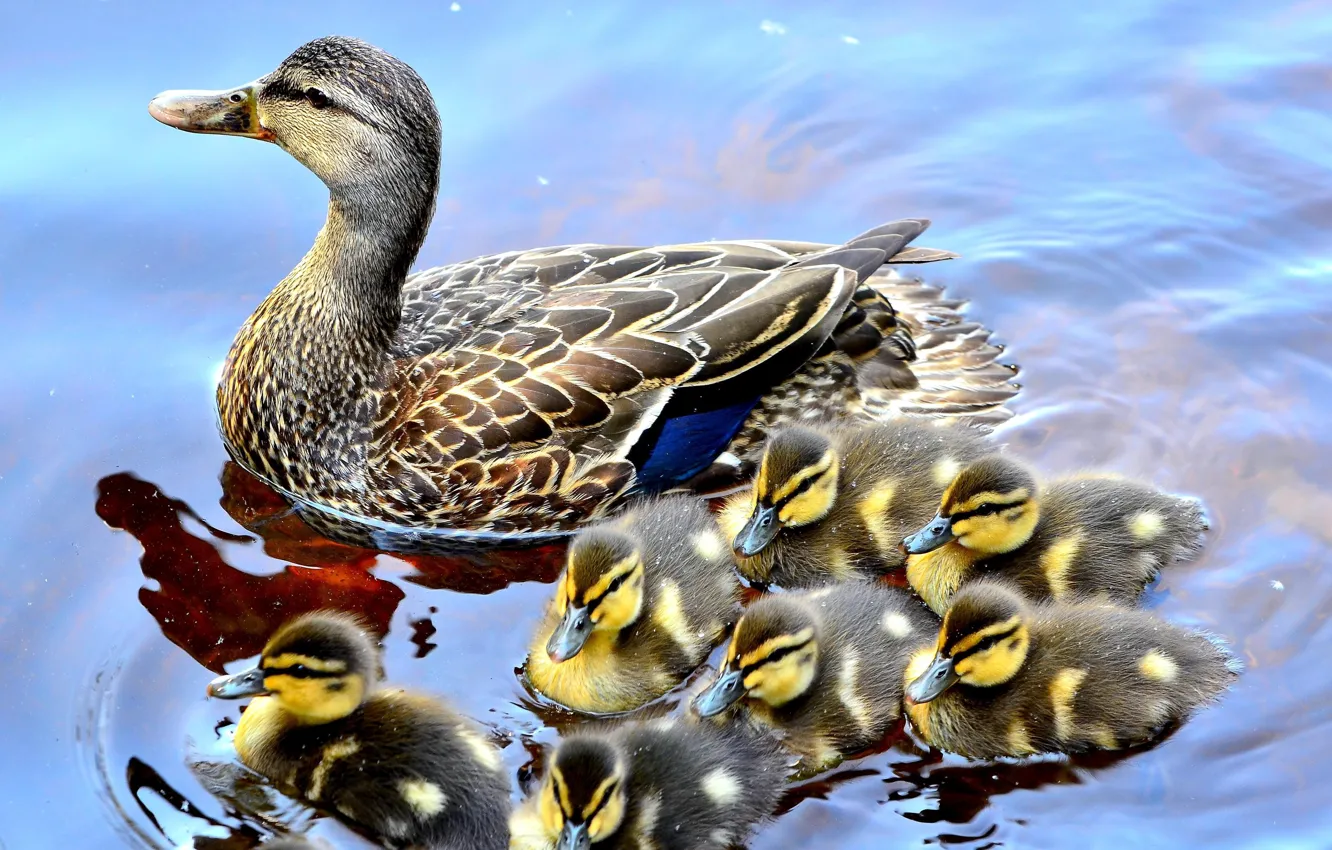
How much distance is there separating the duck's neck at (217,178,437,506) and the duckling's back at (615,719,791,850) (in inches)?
57.9

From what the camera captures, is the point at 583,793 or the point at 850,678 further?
the point at 850,678

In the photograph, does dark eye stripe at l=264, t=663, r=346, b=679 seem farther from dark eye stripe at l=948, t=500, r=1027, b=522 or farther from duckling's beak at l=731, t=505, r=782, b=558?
dark eye stripe at l=948, t=500, r=1027, b=522

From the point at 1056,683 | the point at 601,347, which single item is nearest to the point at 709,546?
the point at 601,347

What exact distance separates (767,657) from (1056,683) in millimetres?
791

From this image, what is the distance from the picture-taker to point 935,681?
404 cm

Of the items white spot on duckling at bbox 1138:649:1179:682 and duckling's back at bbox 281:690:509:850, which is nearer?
duckling's back at bbox 281:690:509:850

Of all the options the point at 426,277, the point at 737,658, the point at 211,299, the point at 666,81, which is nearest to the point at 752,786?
the point at 737,658

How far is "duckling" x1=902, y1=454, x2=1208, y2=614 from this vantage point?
439 centimetres

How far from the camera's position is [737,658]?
3943mm

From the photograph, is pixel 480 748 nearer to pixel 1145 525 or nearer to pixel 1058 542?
pixel 1058 542

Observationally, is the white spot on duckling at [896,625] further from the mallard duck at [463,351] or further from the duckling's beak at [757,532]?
the mallard duck at [463,351]

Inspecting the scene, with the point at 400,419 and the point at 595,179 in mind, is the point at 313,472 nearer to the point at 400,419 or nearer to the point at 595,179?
the point at 400,419

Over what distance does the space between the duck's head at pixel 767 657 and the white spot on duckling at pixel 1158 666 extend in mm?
863

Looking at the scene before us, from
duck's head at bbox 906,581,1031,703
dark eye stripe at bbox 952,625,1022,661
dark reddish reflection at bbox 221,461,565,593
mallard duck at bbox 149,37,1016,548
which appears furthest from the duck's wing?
dark eye stripe at bbox 952,625,1022,661
